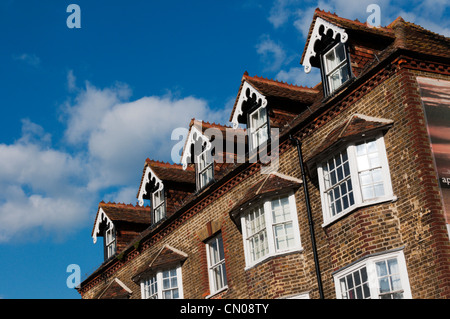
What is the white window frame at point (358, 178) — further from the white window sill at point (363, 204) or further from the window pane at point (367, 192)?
the window pane at point (367, 192)

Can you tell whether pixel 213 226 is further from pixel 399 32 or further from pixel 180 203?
pixel 399 32

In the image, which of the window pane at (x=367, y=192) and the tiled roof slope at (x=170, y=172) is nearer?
the window pane at (x=367, y=192)

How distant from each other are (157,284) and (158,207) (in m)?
4.31

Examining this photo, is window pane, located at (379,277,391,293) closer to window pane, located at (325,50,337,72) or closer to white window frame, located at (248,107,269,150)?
window pane, located at (325,50,337,72)

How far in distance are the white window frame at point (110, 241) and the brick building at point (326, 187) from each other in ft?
13.0

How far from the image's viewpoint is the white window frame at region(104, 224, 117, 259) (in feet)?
102

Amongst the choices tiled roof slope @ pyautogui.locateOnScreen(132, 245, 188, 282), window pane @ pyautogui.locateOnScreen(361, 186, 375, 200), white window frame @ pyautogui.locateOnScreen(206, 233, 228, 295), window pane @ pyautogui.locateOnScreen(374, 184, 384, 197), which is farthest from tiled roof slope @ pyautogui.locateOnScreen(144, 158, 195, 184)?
window pane @ pyautogui.locateOnScreen(374, 184, 384, 197)

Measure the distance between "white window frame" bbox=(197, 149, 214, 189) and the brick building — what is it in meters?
0.04

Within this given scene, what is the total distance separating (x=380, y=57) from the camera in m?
18.8

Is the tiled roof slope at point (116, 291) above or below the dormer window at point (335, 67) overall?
below

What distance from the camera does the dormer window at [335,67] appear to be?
1969 centimetres

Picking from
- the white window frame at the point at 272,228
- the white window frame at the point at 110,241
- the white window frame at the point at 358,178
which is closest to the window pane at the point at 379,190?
the white window frame at the point at 358,178

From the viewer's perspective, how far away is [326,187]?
18281 mm

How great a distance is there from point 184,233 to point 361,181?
9.92 metres
